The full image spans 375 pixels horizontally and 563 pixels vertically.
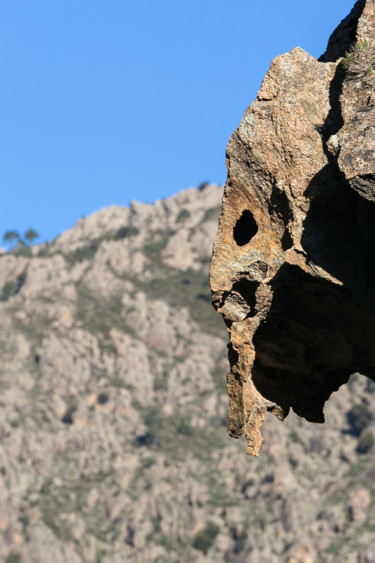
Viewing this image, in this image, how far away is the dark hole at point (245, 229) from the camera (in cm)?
2006

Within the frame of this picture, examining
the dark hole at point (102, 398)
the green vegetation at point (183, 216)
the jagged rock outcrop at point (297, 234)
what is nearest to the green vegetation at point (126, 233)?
the green vegetation at point (183, 216)

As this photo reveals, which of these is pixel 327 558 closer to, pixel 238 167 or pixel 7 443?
pixel 7 443

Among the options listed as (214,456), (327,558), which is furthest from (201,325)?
(327,558)

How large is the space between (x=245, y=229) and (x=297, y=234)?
1.68 m

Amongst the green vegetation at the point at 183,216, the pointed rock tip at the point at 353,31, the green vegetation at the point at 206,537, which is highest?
the green vegetation at the point at 183,216

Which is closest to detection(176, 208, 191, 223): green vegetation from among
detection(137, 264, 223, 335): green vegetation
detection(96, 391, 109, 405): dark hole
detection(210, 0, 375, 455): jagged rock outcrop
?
detection(137, 264, 223, 335): green vegetation

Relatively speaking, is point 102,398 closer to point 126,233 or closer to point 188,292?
point 188,292

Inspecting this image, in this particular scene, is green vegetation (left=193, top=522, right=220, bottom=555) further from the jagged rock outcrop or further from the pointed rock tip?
the pointed rock tip

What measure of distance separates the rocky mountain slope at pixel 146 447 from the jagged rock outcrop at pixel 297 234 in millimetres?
96749

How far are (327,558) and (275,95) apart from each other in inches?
3991

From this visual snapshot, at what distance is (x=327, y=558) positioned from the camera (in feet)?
377

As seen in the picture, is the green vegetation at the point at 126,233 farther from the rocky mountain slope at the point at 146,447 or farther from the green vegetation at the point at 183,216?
the rocky mountain slope at the point at 146,447

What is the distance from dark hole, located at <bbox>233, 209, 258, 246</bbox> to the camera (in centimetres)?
2006

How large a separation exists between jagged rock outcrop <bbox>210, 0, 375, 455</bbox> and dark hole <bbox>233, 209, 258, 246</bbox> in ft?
0.06
